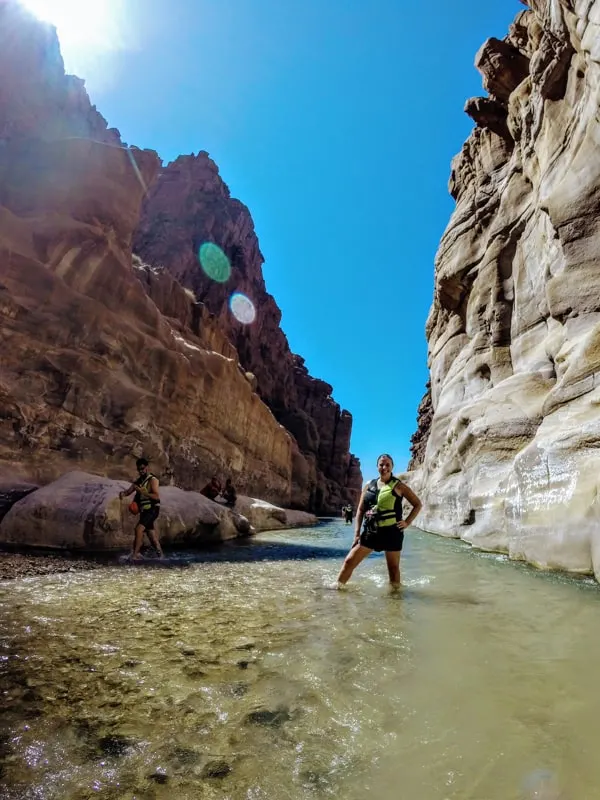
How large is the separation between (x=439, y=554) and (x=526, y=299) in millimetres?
11783

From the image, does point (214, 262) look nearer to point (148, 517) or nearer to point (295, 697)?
point (148, 517)

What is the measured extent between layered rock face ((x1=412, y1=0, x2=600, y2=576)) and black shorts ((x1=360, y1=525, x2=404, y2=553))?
2657 mm

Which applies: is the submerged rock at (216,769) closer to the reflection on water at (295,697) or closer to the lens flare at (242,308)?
the reflection on water at (295,697)

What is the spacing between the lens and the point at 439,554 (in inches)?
409

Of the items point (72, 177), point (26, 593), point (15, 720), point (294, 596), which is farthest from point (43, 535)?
point (72, 177)

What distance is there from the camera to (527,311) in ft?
57.1

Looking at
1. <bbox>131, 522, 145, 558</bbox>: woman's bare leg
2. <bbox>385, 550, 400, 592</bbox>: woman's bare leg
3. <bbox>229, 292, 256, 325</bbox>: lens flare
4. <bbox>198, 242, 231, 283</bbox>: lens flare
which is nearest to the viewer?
<bbox>385, 550, 400, 592</bbox>: woman's bare leg

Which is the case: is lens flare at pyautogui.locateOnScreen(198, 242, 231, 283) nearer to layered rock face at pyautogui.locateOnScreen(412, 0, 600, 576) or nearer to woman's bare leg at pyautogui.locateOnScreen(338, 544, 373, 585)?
layered rock face at pyautogui.locateOnScreen(412, 0, 600, 576)

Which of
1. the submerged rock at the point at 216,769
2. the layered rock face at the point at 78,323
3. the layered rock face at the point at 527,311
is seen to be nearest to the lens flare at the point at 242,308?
the layered rock face at the point at 78,323

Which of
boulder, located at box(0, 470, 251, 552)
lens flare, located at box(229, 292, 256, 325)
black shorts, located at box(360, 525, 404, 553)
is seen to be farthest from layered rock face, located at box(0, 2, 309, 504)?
lens flare, located at box(229, 292, 256, 325)

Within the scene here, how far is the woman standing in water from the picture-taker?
648cm

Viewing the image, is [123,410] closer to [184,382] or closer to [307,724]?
[184,382]

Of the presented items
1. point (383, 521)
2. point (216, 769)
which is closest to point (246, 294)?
point (383, 521)

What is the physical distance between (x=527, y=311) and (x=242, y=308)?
195 feet
